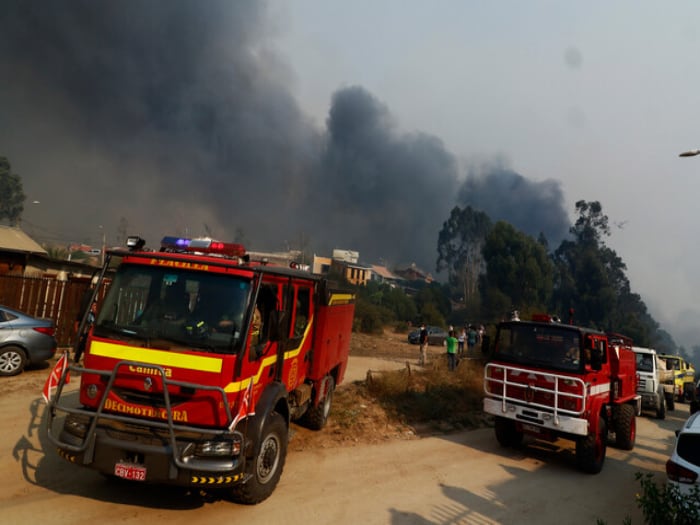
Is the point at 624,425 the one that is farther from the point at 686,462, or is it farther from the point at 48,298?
the point at 48,298

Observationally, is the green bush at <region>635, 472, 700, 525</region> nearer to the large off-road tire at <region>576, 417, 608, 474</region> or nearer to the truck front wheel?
the large off-road tire at <region>576, 417, 608, 474</region>

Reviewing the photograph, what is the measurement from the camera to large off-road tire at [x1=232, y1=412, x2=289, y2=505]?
4855 millimetres

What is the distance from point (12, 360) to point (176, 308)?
7.52 m

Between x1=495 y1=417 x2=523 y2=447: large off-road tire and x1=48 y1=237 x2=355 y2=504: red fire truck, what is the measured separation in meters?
4.84

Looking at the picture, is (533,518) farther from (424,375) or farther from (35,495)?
(424,375)

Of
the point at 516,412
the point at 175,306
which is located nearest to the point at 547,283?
the point at 516,412

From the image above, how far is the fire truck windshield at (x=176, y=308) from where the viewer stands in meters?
4.67

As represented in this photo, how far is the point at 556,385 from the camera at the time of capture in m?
7.52

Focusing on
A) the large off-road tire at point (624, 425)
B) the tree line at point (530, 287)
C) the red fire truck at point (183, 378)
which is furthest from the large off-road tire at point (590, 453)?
the tree line at point (530, 287)

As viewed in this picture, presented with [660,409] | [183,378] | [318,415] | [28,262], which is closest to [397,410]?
[318,415]

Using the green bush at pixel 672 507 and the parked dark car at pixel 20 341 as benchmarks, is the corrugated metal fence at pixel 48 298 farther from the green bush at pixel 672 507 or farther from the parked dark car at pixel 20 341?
the green bush at pixel 672 507

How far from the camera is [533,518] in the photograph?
18.4 ft

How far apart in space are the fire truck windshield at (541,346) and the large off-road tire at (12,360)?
10.1 metres

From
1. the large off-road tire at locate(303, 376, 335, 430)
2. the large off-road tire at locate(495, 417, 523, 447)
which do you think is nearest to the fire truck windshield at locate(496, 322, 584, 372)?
the large off-road tire at locate(495, 417, 523, 447)
